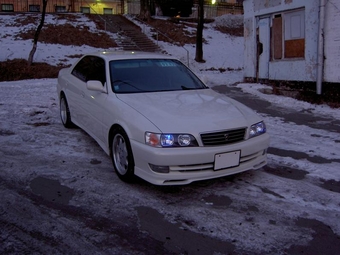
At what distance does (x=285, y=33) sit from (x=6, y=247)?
10.6 meters

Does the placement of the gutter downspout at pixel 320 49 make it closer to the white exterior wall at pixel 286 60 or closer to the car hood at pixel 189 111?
the white exterior wall at pixel 286 60

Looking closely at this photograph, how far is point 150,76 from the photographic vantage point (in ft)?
17.2

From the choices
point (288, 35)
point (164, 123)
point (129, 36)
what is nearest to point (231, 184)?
point (164, 123)

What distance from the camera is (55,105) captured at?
9.11 meters

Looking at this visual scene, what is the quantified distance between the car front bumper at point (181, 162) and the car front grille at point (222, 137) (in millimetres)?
52

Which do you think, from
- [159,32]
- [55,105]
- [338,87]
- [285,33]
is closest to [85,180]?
[55,105]

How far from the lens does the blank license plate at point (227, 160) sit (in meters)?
3.89

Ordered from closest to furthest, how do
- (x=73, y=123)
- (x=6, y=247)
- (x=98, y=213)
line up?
(x=6, y=247) < (x=98, y=213) < (x=73, y=123)

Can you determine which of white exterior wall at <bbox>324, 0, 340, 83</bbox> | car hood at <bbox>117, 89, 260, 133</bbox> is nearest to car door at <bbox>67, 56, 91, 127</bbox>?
car hood at <bbox>117, 89, 260, 133</bbox>

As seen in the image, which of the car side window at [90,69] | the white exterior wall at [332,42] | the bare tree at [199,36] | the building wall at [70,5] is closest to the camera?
the car side window at [90,69]

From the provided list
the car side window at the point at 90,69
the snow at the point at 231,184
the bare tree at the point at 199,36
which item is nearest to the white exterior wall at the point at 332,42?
the snow at the point at 231,184

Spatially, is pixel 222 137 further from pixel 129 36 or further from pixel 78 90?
pixel 129 36

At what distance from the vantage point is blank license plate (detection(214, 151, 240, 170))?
12.7ft

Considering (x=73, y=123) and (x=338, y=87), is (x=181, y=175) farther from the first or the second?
(x=338, y=87)
